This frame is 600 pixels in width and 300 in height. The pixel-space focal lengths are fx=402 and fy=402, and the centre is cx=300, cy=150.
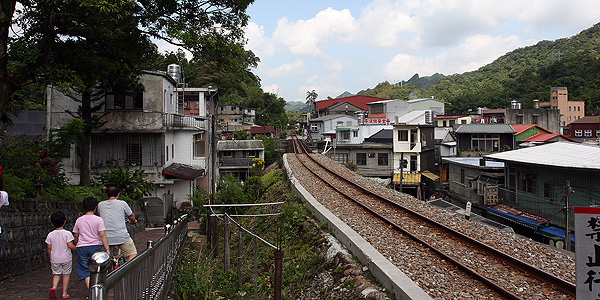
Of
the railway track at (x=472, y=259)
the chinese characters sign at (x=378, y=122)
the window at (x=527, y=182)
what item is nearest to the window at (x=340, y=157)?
the chinese characters sign at (x=378, y=122)

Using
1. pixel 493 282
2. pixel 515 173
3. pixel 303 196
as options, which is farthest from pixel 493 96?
pixel 493 282

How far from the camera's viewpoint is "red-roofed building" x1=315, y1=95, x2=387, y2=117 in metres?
75.2

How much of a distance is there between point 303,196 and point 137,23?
23.2 ft

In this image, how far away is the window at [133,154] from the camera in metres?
17.8

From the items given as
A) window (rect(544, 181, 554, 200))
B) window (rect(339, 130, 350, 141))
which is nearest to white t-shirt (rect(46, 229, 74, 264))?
window (rect(544, 181, 554, 200))

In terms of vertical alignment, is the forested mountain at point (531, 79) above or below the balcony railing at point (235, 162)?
above

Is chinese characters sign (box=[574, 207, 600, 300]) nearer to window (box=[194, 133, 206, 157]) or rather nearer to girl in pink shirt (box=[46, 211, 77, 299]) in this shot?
girl in pink shirt (box=[46, 211, 77, 299])

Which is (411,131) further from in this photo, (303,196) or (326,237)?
(326,237)

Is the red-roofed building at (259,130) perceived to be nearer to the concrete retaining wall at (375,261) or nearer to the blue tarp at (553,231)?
the blue tarp at (553,231)

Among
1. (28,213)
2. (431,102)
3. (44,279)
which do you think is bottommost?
(44,279)

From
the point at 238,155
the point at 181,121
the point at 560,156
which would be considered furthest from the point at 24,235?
the point at 238,155

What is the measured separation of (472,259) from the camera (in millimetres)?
6930

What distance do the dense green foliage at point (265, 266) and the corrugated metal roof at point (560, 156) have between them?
10.8 metres

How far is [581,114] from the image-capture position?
5881 cm
